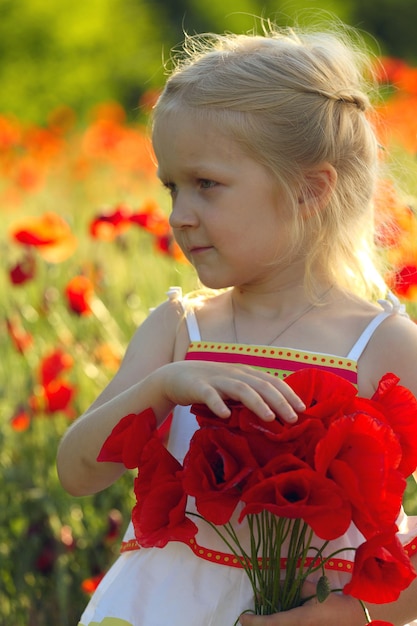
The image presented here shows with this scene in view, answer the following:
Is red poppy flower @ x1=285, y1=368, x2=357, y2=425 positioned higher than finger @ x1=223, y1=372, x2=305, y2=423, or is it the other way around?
finger @ x1=223, y1=372, x2=305, y2=423

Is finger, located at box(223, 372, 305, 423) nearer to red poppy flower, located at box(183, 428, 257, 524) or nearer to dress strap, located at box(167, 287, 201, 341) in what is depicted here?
red poppy flower, located at box(183, 428, 257, 524)

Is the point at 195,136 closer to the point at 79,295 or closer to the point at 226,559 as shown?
the point at 226,559

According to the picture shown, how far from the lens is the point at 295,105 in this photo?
1.70m

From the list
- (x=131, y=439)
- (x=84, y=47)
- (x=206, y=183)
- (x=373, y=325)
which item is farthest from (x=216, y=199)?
(x=84, y=47)

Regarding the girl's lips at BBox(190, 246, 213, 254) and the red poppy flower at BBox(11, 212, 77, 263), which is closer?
the girl's lips at BBox(190, 246, 213, 254)

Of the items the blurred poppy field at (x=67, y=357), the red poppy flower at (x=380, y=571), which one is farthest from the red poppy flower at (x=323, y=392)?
A: the blurred poppy field at (x=67, y=357)

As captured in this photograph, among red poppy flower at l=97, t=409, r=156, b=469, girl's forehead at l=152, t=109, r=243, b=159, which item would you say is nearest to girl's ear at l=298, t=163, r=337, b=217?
girl's forehead at l=152, t=109, r=243, b=159

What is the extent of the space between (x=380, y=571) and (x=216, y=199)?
609 mm

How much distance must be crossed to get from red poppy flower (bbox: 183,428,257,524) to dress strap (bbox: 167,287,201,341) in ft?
1.44

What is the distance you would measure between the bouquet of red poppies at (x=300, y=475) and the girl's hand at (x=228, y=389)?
0.02 meters

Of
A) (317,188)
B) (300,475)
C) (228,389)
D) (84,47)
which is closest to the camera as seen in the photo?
(300,475)

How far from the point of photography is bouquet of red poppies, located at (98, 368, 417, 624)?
1252 millimetres

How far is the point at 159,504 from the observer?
4.59ft

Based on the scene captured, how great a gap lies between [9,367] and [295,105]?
75.6 inches
